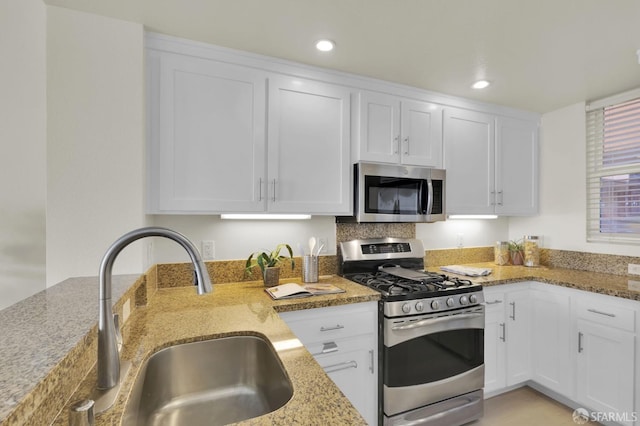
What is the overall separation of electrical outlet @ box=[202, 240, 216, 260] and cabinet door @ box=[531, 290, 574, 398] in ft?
7.90

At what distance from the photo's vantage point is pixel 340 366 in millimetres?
1726

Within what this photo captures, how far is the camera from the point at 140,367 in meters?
0.97

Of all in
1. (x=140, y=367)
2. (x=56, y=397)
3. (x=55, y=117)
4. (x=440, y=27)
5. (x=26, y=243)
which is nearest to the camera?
(x=56, y=397)

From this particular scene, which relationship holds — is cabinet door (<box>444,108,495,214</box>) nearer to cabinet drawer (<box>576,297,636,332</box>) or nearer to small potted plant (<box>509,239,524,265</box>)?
small potted plant (<box>509,239,524,265</box>)

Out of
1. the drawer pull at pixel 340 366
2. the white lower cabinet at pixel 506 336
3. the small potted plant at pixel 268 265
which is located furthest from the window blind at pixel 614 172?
the small potted plant at pixel 268 265

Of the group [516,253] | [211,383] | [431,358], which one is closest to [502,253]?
[516,253]

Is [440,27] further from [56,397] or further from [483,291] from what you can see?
[56,397]

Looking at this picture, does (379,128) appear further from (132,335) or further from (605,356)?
(605,356)

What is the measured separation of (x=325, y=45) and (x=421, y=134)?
1.00 meters

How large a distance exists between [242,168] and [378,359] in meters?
1.36

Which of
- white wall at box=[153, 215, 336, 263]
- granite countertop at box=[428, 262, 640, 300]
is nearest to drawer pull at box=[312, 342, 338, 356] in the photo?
white wall at box=[153, 215, 336, 263]

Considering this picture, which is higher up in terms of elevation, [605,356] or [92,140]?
[92,140]

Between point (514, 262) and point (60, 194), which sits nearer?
point (60, 194)

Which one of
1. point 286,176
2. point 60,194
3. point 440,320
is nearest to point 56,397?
point 60,194
